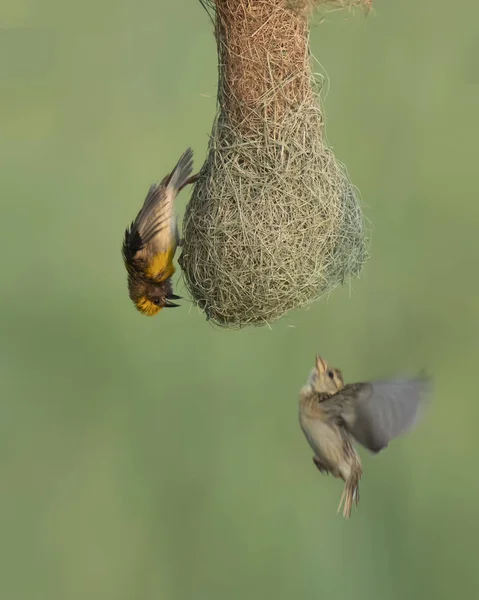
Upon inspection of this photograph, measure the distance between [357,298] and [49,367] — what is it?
2.97ft

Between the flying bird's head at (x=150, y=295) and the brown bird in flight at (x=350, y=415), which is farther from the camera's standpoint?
the flying bird's head at (x=150, y=295)

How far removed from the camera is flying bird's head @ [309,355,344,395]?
5.48 feet

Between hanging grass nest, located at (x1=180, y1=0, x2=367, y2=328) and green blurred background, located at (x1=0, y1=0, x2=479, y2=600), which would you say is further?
green blurred background, located at (x1=0, y1=0, x2=479, y2=600)

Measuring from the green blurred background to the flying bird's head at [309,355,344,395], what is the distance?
30.3 inches

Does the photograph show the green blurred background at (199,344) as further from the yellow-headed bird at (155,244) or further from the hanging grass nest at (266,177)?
the hanging grass nest at (266,177)

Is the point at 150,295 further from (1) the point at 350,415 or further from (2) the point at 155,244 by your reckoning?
(1) the point at 350,415

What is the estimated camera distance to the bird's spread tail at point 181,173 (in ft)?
5.96

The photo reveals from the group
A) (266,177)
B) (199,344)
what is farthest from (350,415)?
(199,344)

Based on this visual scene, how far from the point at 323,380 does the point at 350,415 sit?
0.15m

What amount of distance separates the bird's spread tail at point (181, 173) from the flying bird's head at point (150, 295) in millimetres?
205

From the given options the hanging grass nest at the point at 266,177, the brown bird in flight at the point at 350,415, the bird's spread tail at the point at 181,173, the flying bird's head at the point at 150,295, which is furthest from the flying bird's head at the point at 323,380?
the bird's spread tail at the point at 181,173

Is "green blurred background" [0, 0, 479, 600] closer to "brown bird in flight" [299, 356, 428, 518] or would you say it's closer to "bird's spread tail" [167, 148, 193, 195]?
"bird's spread tail" [167, 148, 193, 195]

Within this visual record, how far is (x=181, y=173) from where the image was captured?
6.03ft

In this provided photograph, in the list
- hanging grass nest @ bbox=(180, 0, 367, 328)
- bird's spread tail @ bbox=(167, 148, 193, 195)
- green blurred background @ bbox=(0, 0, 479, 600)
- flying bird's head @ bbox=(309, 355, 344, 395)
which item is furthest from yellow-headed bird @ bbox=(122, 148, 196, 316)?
green blurred background @ bbox=(0, 0, 479, 600)
